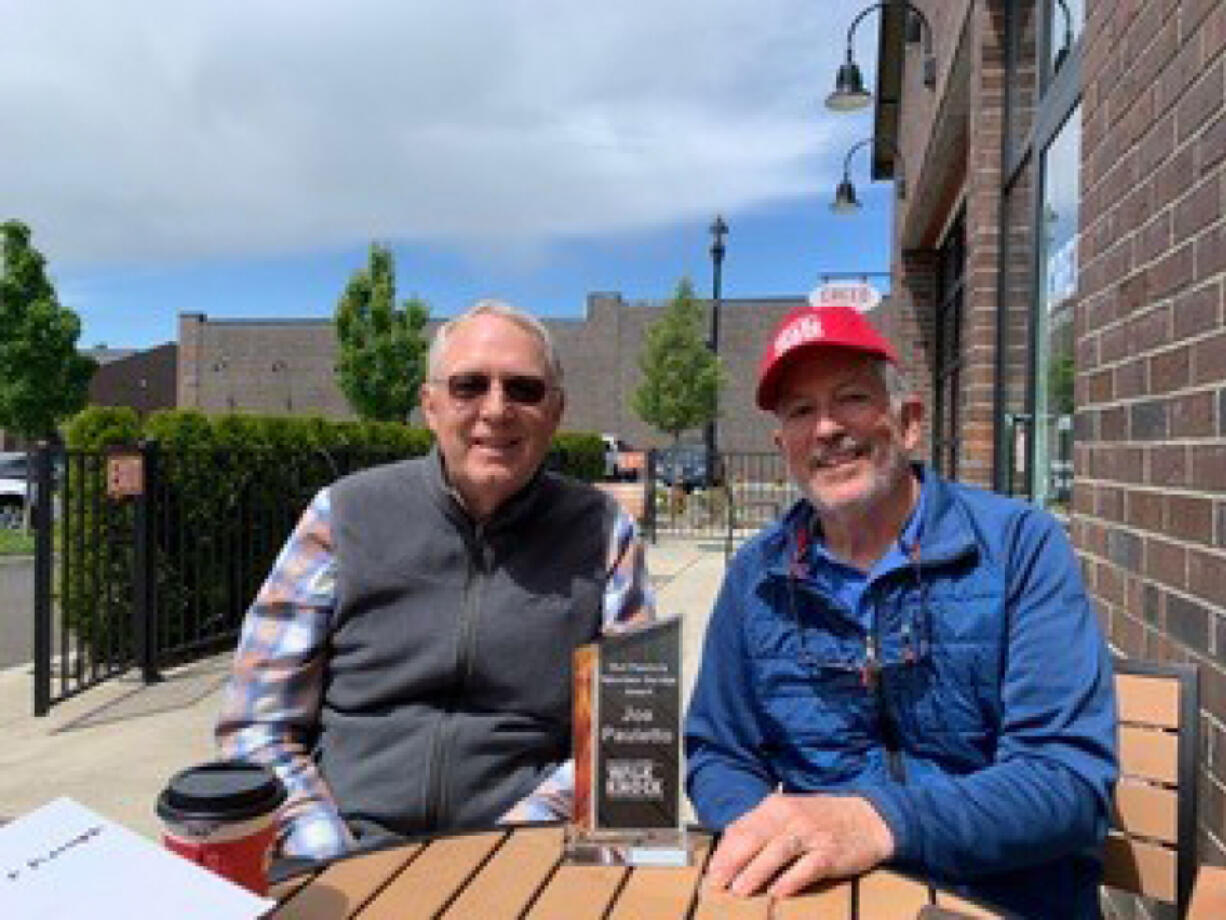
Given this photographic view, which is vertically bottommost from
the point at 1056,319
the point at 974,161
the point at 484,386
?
the point at 484,386

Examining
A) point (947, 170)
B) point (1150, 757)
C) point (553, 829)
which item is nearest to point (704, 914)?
point (553, 829)

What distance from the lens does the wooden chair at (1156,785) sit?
6.79 ft

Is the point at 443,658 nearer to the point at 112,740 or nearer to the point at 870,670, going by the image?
the point at 870,670

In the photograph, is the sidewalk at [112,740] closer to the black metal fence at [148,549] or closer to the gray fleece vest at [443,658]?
the black metal fence at [148,549]

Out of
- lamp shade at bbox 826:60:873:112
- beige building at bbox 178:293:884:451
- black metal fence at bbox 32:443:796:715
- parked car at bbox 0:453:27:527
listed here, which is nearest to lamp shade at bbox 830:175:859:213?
lamp shade at bbox 826:60:873:112

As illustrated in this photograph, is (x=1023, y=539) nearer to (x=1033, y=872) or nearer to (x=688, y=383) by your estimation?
(x=1033, y=872)

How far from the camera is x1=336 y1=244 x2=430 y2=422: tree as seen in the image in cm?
3716

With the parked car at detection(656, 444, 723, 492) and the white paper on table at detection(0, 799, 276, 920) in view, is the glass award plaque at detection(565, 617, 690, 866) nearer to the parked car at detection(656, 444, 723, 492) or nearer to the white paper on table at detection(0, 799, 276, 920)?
the white paper on table at detection(0, 799, 276, 920)

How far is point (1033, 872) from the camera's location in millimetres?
1899

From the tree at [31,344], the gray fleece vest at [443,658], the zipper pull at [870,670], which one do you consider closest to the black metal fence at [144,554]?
the gray fleece vest at [443,658]

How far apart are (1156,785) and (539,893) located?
124 centimetres

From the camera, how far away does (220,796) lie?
1345 millimetres

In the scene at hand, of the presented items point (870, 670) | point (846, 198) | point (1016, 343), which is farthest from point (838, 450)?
point (846, 198)

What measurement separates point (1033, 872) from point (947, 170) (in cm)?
715
